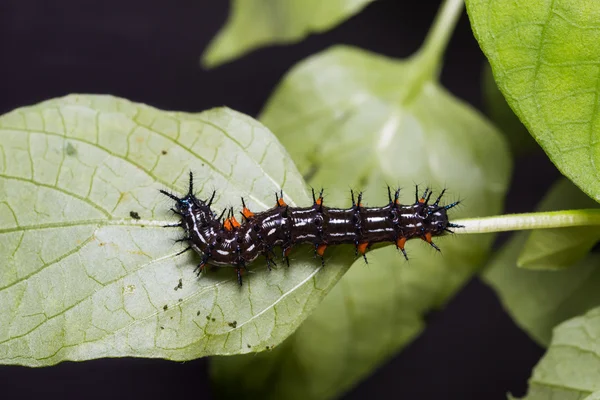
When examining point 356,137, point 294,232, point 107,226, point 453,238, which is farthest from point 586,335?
point 107,226

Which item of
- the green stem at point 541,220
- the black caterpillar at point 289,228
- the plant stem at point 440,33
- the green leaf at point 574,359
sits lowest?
the green leaf at point 574,359

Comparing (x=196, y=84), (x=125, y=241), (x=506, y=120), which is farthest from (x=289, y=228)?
(x=196, y=84)

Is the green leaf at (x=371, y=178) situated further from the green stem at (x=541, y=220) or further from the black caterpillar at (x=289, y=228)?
the green stem at (x=541, y=220)

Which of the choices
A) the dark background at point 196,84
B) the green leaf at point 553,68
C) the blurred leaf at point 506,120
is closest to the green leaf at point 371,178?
the blurred leaf at point 506,120

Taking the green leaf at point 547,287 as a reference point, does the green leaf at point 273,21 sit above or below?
above

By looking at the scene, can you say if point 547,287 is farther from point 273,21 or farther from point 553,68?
point 273,21
